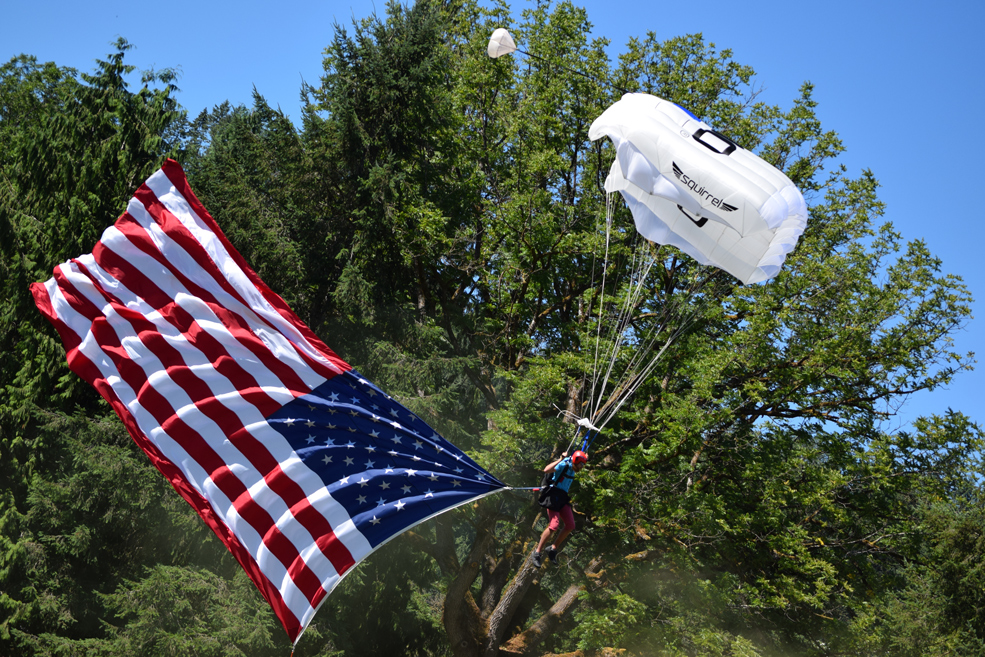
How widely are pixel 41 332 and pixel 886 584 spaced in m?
18.2

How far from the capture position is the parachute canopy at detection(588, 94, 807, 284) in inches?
327

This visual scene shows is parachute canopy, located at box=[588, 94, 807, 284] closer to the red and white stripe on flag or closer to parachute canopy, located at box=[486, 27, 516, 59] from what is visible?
parachute canopy, located at box=[486, 27, 516, 59]

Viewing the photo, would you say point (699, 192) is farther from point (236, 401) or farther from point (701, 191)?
point (236, 401)

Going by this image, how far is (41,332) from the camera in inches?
593

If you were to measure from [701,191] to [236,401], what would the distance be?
5710mm

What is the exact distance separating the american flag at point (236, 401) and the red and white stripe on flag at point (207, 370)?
0.03ft

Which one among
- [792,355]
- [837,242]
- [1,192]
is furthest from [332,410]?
[1,192]

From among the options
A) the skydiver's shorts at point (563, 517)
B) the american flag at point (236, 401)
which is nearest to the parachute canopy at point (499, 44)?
the american flag at point (236, 401)

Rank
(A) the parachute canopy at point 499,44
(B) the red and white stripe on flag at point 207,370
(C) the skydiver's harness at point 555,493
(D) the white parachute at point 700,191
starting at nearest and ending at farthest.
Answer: (B) the red and white stripe on flag at point 207,370
(C) the skydiver's harness at point 555,493
(D) the white parachute at point 700,191
(A) the parachute canopy at point 499,44

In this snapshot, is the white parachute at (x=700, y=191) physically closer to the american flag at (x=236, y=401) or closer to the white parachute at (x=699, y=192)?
the white parachute at (x=699, y=192)

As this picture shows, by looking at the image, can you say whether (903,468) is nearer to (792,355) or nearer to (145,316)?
(792,355)

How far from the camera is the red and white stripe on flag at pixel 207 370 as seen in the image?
6.16 m

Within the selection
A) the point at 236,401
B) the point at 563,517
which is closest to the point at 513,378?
the point at 563,517

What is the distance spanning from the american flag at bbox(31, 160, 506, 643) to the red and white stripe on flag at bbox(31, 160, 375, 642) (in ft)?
0.03
